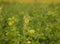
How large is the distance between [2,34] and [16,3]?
1411mm

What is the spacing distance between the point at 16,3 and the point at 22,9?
13.0 inches

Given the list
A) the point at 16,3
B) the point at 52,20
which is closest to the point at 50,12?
the point at 52,20

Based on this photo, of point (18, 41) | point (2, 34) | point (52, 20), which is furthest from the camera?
point (52, 20)

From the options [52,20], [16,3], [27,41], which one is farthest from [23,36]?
[16,3]

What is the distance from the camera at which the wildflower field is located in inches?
126

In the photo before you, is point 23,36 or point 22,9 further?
point 22,9

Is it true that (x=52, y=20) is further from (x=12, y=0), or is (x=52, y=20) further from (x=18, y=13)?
(x=12, y=0)

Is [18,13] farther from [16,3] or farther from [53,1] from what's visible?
[53,1]

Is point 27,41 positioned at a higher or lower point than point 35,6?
lower

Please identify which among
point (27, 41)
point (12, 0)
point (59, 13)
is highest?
point (12, 0)

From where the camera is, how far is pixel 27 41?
3.14 meters

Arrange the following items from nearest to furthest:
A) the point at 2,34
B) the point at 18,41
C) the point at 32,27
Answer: the point at 18,41
the point at 2,34
the point at 32,27

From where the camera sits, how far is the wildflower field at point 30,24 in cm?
321

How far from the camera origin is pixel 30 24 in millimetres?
3732
